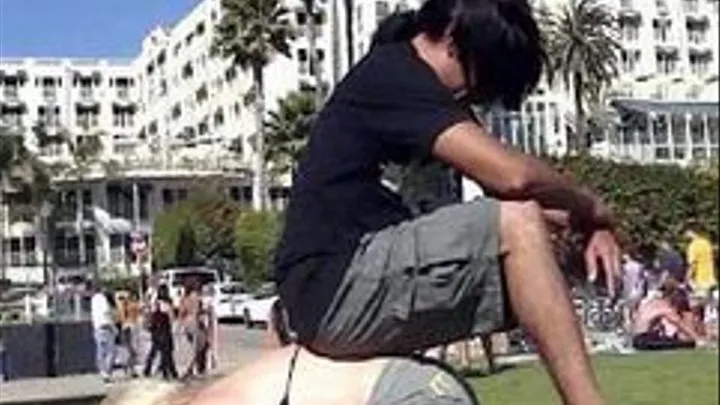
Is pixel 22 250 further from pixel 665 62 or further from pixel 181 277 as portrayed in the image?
pixel 665 62

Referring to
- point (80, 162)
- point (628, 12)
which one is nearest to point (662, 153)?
point (628, 12)

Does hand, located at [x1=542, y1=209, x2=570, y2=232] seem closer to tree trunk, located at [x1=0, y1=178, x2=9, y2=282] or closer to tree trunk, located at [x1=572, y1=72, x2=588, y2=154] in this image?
tree trunk, located at [x1=572, y1=72, x2=588, y2=154]

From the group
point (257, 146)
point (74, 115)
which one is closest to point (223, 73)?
point (257, 146)

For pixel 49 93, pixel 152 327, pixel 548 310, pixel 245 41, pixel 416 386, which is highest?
pixel 49 93

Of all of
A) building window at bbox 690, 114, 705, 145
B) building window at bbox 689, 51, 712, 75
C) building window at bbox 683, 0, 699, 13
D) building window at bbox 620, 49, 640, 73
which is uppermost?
building window at bbox 683, 0, 699, 13

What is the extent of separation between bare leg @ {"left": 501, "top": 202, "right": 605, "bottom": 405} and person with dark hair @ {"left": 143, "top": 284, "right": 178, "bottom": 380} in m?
11.4

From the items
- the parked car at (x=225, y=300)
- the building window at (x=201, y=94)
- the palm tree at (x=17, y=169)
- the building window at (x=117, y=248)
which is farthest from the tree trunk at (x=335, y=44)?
the palm tree at (x=17, y=169)

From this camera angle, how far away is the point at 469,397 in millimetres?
2570

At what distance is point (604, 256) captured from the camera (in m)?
2.24

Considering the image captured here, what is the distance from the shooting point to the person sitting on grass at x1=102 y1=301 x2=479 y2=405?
2.49 metres

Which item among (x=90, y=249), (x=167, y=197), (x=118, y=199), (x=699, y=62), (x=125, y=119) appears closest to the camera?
(x=699, y=62)

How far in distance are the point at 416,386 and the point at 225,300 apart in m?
16.0

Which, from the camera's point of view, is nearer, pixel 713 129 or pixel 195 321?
pixel 713 129

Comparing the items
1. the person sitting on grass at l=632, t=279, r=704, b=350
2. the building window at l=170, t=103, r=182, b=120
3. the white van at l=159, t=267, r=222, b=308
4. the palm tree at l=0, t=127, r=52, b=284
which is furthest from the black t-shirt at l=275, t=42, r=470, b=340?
the palm tree at l=0, t=127, r=52, b=284
